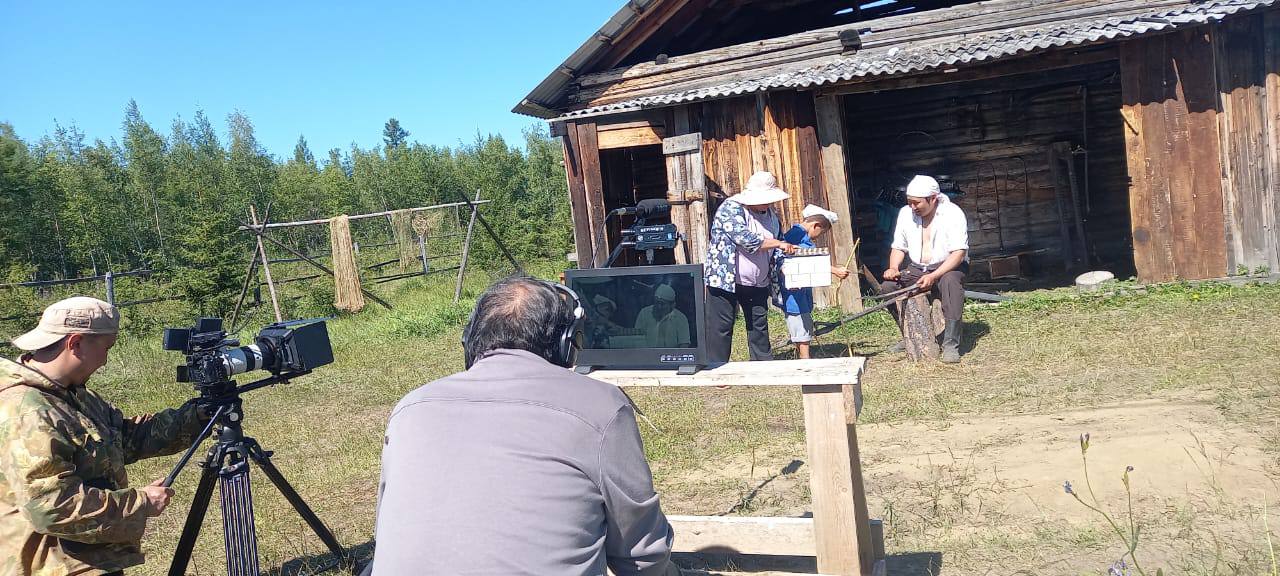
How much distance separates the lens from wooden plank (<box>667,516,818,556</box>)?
385 cm

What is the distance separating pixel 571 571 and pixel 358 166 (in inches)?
1706

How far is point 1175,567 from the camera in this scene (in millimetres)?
3469

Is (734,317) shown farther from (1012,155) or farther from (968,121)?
(1012,155)

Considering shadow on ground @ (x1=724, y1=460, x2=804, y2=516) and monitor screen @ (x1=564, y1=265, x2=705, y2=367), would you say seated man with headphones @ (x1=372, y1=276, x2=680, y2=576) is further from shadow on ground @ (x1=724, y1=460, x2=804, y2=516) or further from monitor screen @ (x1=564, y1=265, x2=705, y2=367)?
shadow on ground @ (x1=724, y1=460, x2=804, y2=516)

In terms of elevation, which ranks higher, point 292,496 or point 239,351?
point 239,351

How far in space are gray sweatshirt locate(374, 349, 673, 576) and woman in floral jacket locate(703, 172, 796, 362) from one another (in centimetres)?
477

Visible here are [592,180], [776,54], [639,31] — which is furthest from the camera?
[592,180]

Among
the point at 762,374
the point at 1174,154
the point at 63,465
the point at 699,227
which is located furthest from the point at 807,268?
the point at 1174,154

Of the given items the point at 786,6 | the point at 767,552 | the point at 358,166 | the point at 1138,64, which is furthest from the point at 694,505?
the point at 358,166

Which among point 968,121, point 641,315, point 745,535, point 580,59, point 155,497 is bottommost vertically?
point 745,535

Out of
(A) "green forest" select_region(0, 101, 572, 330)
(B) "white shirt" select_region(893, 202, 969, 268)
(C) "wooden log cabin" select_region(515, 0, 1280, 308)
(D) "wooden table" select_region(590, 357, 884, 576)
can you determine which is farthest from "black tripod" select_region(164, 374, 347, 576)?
(A) "green forest" select_region(0, 101, 572, 330)

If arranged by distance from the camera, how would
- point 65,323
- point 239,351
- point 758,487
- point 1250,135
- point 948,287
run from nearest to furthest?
point 65,323, point 239,351, point 758,487, point 948,287, point 1250,135

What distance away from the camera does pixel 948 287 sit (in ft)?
25.1

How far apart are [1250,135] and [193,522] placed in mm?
9938
